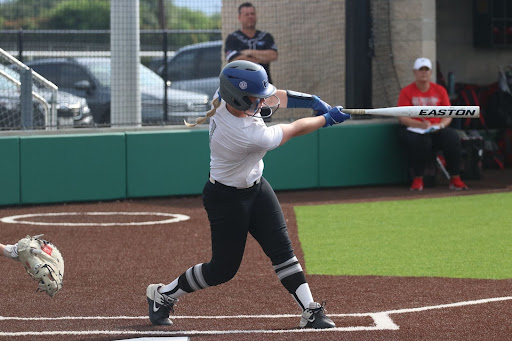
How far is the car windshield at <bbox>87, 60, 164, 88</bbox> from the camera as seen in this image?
1285 cm

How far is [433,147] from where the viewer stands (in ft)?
41.3

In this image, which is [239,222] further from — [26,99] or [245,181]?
[26,99]

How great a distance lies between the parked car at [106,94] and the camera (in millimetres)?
12211

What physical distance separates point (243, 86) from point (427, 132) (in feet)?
24.4

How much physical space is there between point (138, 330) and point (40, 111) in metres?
6.40

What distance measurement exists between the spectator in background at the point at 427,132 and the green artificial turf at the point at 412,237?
2.32 feet

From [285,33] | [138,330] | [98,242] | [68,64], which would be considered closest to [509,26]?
[285,33]

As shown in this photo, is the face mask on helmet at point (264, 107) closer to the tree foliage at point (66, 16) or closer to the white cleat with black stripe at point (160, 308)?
the white cleat with black stripe at point (160, 308)

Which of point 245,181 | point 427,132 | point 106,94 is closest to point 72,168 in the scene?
point 106,94

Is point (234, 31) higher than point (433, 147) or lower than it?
higher

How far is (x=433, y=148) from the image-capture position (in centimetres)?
1261

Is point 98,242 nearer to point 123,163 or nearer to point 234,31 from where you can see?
point 123,163

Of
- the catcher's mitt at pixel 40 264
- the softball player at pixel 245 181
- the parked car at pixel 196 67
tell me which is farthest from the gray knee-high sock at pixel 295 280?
the parked car at pixel 196 67

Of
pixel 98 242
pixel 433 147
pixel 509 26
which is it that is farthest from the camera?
pixel 509 26
